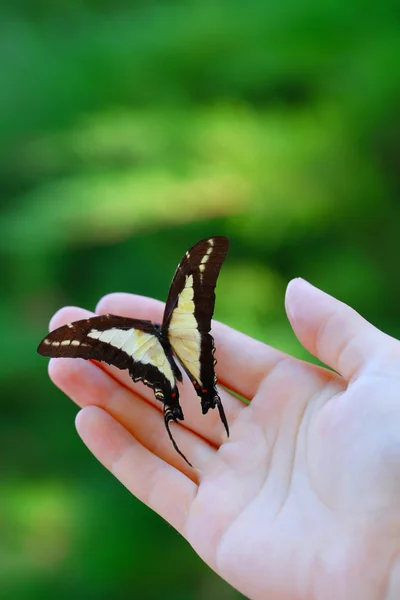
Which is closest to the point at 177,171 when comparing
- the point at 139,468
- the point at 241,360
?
the point at 241,360

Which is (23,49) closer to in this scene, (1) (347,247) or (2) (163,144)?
(2) (163,144)

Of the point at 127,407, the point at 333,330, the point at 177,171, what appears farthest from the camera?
the point at 177,171

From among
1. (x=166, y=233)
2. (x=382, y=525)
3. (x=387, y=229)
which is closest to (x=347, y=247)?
(x=387, y=229)

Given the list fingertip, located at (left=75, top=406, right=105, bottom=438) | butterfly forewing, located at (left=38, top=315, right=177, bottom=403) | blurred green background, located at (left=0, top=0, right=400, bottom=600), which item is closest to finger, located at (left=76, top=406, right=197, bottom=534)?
fingertip, located at (left=75, top=406, right=105, bottom=438)

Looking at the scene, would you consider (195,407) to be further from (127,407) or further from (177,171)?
(177,171)

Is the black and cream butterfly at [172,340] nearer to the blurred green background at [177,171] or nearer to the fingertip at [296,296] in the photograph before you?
the fingertip at [296,296]

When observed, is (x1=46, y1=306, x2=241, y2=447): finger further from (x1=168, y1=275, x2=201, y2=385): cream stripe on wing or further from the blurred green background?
the blurred green background

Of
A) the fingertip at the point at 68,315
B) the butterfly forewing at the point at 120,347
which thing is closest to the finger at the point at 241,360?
the butterfly forewing at the point at 120,347
